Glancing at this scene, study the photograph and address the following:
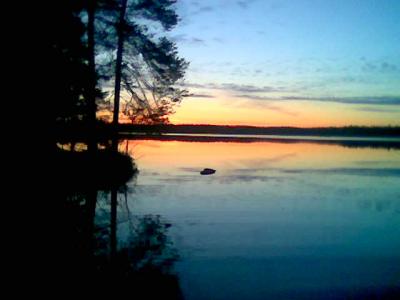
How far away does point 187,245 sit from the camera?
1046cm

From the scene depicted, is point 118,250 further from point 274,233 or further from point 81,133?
point 81,133

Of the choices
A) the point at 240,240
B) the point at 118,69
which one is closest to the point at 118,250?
the point at 240,240

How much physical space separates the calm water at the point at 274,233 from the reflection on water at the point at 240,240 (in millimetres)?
24

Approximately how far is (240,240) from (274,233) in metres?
1.23

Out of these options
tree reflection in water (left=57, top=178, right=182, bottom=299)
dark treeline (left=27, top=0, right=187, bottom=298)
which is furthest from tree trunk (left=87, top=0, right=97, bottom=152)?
tree reflection in water (left=57, top=178, right=182, bottom=299)

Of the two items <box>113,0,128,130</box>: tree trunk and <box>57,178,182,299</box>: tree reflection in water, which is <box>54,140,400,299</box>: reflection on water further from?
<box>113,0,128,130</box>: tree trunk

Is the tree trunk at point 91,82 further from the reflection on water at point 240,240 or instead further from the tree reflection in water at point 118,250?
the tree reflection in water at point 118,250

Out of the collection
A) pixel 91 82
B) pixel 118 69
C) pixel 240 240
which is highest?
pixel 118 69

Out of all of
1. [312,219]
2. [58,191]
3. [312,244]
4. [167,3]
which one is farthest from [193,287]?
[167,3]

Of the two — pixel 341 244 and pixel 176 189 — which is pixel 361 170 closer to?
pixel 176 189

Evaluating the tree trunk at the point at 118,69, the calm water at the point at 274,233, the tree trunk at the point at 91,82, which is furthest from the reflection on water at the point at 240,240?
the tree trunk at the point at 118,69

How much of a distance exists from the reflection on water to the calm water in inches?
1.0

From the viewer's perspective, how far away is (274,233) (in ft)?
39.4

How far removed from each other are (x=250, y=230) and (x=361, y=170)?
2122 cm
